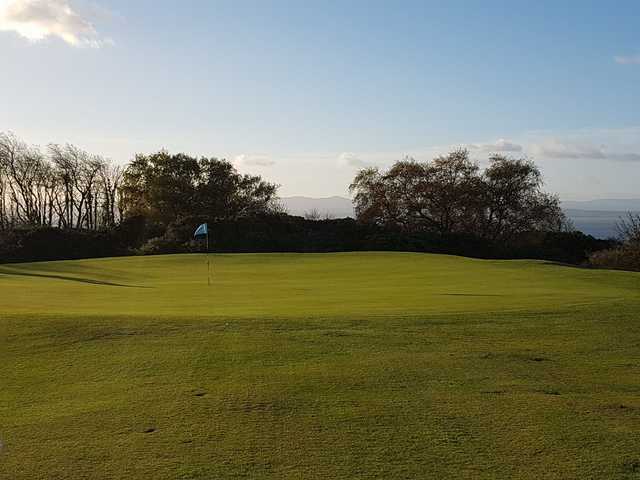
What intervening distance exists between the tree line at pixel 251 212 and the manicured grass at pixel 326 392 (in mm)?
33626

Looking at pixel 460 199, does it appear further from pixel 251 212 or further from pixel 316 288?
pixel 316 288

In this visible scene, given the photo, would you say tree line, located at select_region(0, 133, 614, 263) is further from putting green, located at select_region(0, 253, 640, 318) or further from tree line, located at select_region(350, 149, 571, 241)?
putting green, located at select_region(0, 253, 640, 318)

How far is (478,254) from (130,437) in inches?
1608

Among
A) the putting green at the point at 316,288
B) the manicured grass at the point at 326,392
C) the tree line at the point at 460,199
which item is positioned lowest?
the manicured grass at the point at 326,392

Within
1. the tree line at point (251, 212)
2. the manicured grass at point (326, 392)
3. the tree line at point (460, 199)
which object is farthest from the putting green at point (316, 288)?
the tree line at point (460, 199)

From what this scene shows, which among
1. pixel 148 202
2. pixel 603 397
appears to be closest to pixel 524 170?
pixel 148 202

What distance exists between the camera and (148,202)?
5103 centimetres

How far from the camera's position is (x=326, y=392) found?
595 cm

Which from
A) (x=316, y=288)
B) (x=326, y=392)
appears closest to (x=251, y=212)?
(x=316, y=288)

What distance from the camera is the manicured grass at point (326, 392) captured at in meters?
4.47

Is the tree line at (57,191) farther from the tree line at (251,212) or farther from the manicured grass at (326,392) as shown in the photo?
the manicured grass at (326,392)

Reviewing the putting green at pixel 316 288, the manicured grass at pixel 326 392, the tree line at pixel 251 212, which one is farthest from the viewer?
the tree line at pixel 251 212

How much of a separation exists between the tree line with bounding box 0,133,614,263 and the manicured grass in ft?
110

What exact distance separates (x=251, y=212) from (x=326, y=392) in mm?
47710
